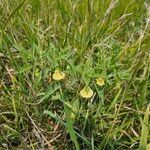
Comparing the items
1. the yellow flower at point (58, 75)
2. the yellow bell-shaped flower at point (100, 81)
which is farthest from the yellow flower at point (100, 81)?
the yellow flower at point (58, 75)

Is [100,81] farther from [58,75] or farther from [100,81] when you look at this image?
[58,75]

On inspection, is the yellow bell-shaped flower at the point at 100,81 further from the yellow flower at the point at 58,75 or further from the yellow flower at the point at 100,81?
the yellow flower at the point at 58,75

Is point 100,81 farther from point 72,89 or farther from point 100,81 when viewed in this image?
point 72,89

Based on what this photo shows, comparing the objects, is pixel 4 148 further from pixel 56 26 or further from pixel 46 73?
pixel 56 26

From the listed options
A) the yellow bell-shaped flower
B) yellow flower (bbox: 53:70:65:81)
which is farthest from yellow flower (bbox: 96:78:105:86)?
yellow flower (bbox: 53:70:65:81)

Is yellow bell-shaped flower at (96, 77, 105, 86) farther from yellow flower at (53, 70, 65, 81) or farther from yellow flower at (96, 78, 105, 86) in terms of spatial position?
yellow flower at (53, 70, 65, 81)

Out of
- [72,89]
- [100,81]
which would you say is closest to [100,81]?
[100,81]
